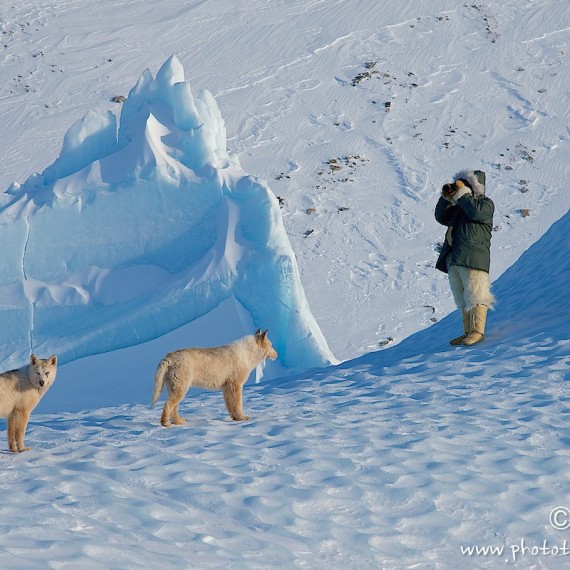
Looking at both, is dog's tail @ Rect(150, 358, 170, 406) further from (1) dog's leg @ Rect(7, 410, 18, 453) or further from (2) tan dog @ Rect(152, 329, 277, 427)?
(1) dog's leg @ Rect(7, 410, 18, 453)

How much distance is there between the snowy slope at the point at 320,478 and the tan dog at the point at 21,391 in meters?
0.16

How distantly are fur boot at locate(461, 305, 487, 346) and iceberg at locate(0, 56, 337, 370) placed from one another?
3.56 metres

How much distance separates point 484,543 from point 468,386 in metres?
2.57

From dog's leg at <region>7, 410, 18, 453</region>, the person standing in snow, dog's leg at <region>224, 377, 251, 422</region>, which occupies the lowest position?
dog's leg at <region>224, 377, 251, 422</region>

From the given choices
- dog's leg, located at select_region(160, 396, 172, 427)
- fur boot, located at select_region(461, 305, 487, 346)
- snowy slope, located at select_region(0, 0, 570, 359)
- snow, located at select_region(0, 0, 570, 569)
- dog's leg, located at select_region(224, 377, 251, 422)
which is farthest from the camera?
snowy slope, located at select_region(0, 0, 570, 359)

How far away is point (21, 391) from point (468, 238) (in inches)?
142

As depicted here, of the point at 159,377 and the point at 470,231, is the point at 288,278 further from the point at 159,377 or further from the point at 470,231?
the point at 159,377

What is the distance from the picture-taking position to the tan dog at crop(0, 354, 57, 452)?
224 inches

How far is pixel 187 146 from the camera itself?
40.3 ft

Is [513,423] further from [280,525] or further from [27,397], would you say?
[27,397]

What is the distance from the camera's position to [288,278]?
11.1m

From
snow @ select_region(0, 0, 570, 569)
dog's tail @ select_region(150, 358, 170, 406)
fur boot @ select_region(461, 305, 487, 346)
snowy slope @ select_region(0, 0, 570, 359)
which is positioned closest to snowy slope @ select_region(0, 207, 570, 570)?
snow @ select_region(0, 0, 570, 569)

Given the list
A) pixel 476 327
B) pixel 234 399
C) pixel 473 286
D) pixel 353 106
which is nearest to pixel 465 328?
pixel 476 327

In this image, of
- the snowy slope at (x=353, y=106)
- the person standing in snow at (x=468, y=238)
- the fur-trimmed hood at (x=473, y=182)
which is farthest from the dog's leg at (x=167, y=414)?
the snowy slope at (x=353, y=106)
